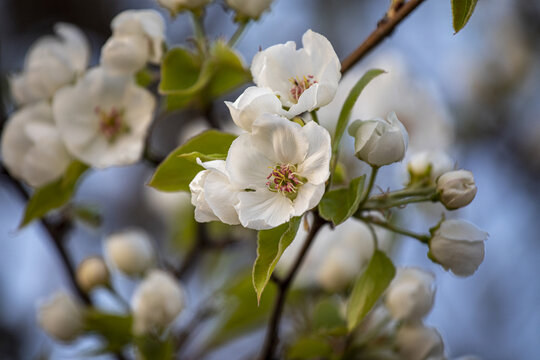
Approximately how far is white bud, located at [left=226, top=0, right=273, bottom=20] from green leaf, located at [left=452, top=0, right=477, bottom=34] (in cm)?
33

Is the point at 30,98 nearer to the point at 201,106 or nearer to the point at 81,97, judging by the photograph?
the point at 81,97

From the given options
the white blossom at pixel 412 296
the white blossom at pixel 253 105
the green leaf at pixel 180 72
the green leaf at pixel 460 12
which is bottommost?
the white blossom at pixel 412 296

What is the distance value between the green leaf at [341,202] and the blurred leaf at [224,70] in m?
0.31

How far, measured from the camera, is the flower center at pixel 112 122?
1.07 m

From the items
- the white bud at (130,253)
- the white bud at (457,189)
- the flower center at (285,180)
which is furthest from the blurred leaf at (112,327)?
the white bud at (457,189)

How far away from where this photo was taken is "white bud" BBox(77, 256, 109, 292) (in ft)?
3.91

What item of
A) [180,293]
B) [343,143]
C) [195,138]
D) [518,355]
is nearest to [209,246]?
[180,293]

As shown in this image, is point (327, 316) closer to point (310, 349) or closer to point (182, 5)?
point (310, 349)

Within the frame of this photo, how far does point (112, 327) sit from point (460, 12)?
0.73 m

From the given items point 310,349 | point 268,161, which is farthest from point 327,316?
point 268,161

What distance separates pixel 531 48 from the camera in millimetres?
2508

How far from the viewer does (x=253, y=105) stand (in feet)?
2.19

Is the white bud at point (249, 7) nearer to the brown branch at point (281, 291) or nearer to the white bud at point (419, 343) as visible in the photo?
the brown branch at point (281, 291)

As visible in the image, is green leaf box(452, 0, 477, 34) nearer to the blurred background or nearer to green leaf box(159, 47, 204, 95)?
green leaf box(159, 47, 204, 95)
